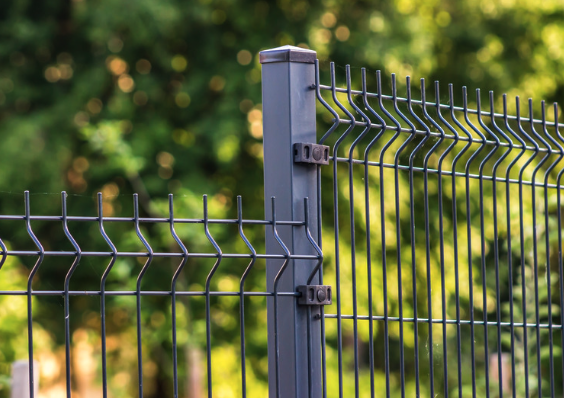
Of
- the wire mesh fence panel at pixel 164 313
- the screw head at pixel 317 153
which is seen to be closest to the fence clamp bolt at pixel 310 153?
the screw head at pixel 317 153

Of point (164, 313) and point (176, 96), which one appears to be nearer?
point (164, 313)

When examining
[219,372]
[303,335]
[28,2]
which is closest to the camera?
[303,335]

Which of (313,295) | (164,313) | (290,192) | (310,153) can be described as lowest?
(164,313)

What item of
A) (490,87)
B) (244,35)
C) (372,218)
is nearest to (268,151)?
(372,218)

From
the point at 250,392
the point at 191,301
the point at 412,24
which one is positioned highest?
the point at 412,24

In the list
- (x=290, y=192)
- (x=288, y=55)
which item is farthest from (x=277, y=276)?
(x=288, y=55)

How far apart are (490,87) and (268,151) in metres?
8.43

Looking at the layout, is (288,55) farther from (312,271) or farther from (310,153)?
(312,271)

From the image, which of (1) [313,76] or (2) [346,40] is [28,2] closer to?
(2) [346,40]

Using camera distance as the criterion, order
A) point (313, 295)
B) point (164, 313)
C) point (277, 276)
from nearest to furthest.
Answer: point (277, 276) → point (313, 295) → point (164, 313)

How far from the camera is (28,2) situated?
10.1m

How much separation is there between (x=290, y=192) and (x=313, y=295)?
1.10ft

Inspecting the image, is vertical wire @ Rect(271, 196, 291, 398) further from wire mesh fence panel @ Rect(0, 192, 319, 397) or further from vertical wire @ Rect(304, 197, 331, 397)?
wire mesh fence panel @ Rect(0, 192, 319, 397)

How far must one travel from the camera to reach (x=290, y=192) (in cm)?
251
